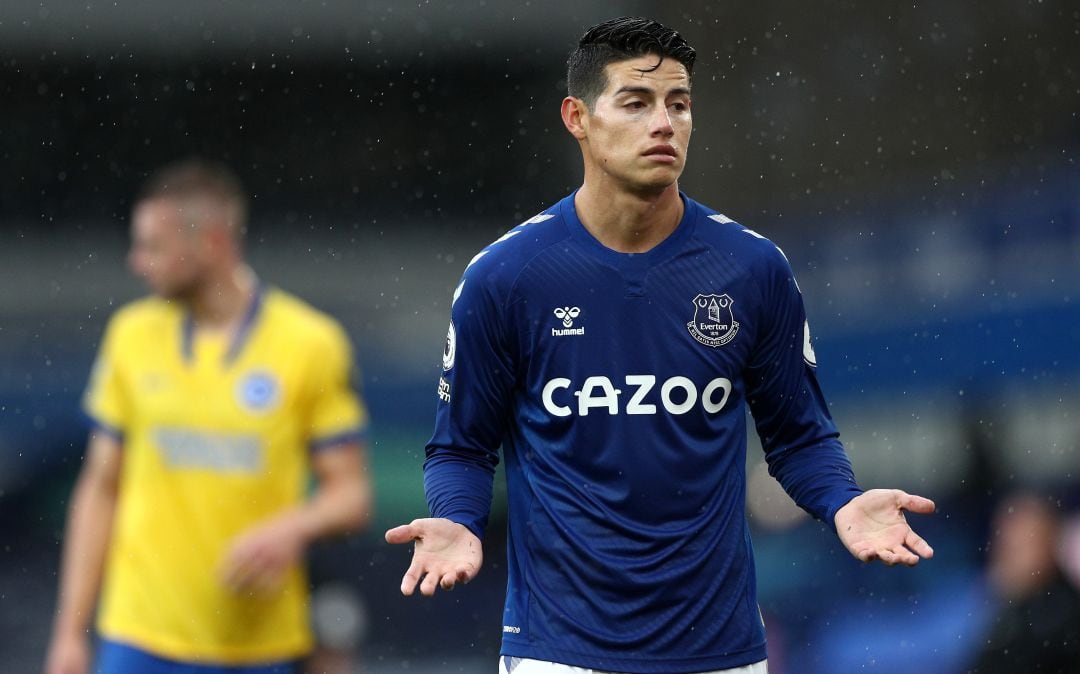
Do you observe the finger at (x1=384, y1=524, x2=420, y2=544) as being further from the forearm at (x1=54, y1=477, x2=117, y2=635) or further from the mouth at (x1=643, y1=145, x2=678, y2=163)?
the forearm at (x1=54, y1=477, x2=117, y2=635)

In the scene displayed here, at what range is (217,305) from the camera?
5.20 meters

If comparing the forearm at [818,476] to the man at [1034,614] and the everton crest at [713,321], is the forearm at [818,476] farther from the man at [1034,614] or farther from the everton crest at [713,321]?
the man at [1034,614]

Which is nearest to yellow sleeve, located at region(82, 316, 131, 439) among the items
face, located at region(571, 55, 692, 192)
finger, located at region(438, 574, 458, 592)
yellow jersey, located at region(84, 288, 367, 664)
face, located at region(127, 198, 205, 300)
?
yellow jersey, located at region(84, 288, 367, 664)

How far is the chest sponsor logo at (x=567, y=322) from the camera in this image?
285 centimetres

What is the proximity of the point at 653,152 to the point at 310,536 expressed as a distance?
95.6 inches

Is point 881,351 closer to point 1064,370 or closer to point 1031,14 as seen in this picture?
point 1064,370

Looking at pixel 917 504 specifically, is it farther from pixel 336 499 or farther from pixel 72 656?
pixel 72 656

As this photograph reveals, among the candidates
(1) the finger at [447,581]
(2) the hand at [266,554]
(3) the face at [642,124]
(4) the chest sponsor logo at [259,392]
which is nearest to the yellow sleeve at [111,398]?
(4) the chest sponsor logo at [259,392]

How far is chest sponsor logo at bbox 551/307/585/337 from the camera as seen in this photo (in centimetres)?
285

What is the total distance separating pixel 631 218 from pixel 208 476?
2.49 metres

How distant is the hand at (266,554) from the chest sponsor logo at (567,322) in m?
2.15

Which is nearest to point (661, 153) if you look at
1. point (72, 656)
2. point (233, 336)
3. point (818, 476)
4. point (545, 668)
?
point (818, 476)

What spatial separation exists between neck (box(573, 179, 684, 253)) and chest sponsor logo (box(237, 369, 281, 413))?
2326 millimetres

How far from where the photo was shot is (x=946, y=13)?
392 inches
